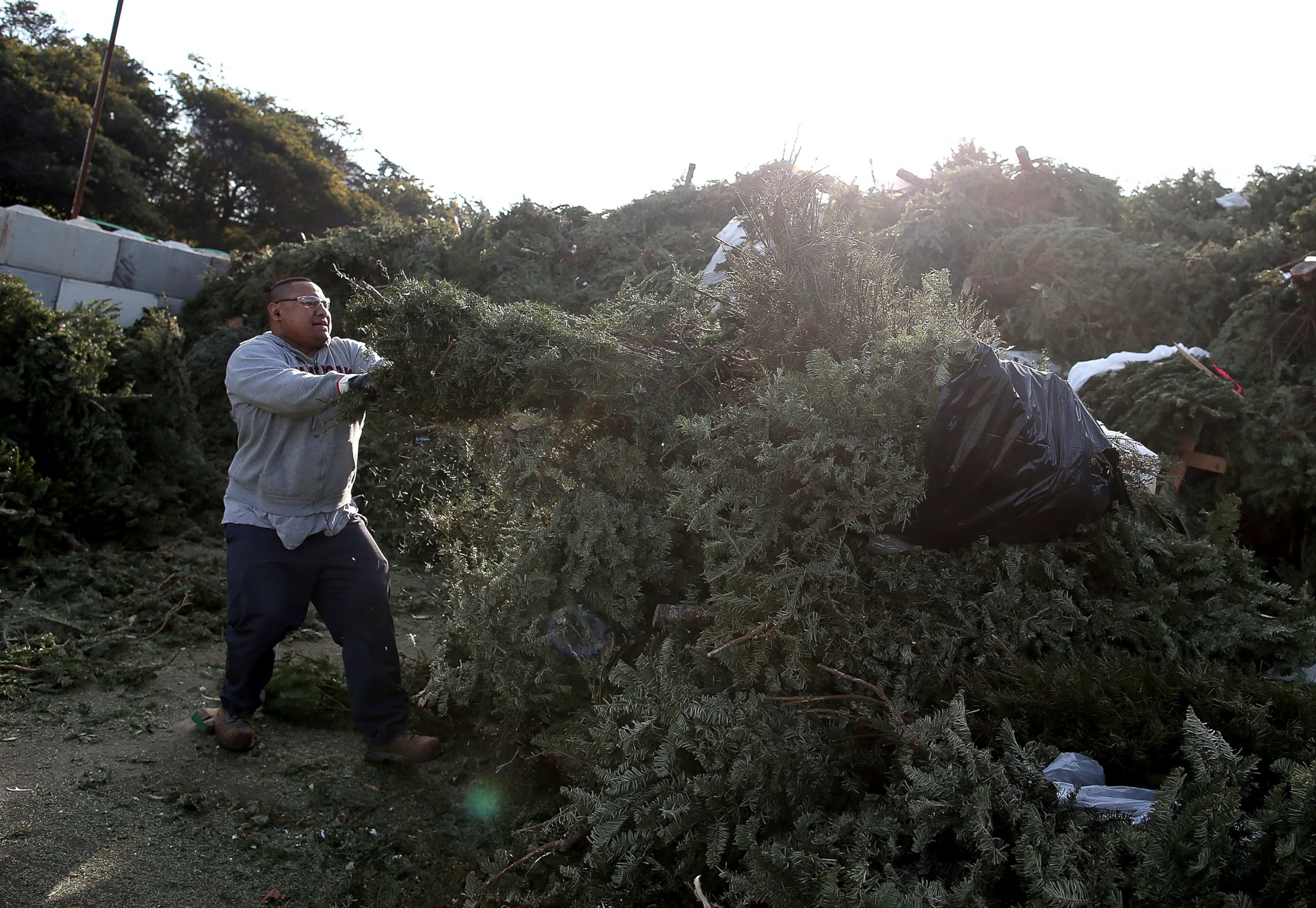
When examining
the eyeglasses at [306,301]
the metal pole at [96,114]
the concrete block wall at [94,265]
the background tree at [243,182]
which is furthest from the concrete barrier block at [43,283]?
the background tree at [243,182]

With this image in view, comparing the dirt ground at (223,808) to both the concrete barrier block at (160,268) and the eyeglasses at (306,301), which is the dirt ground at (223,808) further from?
the concrete barrier block at (160,268)

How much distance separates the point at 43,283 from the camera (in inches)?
289

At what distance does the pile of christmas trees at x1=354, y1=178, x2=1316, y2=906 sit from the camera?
5.49 ft

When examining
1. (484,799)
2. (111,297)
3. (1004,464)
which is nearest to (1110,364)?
(1004,464)

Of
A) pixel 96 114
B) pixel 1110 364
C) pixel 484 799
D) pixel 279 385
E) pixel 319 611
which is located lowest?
pixel 484 799

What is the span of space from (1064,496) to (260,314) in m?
7.57

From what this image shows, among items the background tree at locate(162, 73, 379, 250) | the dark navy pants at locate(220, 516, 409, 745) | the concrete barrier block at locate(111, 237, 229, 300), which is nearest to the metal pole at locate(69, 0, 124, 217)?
the concrete barrier block at locate(111, 237, 229, 300)

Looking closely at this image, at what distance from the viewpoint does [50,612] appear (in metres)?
4.05

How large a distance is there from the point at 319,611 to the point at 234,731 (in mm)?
524

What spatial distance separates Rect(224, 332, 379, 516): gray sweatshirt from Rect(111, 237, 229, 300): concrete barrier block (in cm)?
614

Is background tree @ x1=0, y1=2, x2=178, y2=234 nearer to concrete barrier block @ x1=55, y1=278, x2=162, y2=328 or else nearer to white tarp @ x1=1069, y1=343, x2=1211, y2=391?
concrete barrier block @ x1=55, y1=278, x2=162, y2=328

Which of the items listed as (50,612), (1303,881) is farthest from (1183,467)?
(50,612)

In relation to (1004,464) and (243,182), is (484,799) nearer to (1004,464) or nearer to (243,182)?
(1004,464)

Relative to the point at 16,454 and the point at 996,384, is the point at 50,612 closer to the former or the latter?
the point at 16,454
